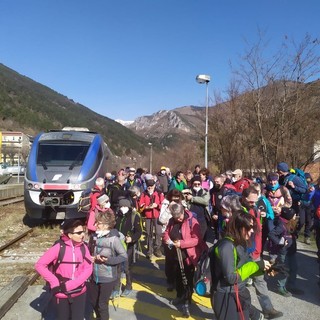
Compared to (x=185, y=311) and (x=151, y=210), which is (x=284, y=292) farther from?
(x=151, y=210)

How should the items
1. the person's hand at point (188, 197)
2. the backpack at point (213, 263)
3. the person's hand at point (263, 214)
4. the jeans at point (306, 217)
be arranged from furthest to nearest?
1. the jeans at point (306, 217)
2. the person's hand at point (188, 197)
3. the person's hand at point (263, 214)
4. the backpack at point (213, 263)

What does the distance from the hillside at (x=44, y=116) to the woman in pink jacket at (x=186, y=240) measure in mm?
103029

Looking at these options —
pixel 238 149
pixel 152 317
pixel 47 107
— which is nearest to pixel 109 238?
pixel 152 317

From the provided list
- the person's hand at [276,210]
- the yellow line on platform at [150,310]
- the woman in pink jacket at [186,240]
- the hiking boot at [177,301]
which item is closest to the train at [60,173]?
the yellow line on platform at [150,310]

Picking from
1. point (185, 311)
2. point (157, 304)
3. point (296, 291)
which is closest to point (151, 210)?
point (157, 304)

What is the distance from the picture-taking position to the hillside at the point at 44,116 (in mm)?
107500

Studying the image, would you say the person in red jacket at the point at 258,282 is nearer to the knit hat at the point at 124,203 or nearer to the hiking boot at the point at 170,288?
A: the hiking boot at the point at 170,288

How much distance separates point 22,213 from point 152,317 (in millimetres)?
11828

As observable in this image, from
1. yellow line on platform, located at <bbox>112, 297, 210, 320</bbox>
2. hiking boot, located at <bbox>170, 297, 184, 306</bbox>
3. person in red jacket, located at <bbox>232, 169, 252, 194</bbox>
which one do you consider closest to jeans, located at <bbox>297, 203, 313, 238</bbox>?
person in red jacket, located at <bbox>232, 169, 252, 194</bbox>

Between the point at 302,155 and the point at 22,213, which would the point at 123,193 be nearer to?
the point at 302,155

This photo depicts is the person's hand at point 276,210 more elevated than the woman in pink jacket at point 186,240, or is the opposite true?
the person's hand at point 276,210

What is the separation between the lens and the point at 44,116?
123 m

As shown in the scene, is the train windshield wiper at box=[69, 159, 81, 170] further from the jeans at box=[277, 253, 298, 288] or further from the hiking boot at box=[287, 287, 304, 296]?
the hiking boot at box=[287, 287, 304, 296]

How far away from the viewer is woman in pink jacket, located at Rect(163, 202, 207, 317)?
5.24 m
